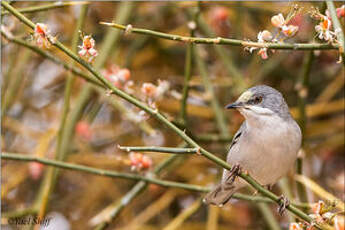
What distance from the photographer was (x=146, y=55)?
15.8 ft

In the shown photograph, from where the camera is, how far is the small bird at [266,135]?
3.08 meters

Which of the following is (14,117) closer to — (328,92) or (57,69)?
(57,69)

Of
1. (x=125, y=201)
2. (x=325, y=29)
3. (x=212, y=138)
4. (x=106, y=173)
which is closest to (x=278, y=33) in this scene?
(x=325, y=29)

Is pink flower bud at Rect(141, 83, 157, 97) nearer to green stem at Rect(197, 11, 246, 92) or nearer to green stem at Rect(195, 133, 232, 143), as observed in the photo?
green stem at Rect(195, 133, 232, 143)

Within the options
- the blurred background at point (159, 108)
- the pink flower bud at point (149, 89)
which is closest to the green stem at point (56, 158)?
the blurred background at point (159, 108)

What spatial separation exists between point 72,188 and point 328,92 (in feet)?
7.23

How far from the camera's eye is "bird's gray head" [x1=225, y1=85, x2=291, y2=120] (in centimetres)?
304

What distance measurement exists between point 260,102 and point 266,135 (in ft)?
0.60

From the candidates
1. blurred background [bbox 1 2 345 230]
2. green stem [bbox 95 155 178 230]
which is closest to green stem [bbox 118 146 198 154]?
green stem [bbox 95 155 178 230]

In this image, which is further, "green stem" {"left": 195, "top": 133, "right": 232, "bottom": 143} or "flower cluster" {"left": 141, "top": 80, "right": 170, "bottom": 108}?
"green stem" {"left": 195, "top": 133, "right": 232, "bottom": 143}

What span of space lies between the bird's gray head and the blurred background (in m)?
0.78

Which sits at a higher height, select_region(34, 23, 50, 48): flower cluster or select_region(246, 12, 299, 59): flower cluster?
select_region(34, 23, 50, 48): flower cluster

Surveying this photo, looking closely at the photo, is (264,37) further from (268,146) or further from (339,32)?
(268,146)

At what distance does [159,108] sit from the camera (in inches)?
177
